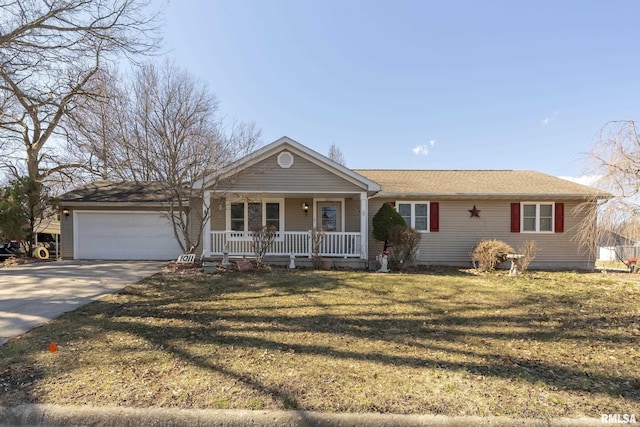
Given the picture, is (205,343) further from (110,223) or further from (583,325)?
(110,223)

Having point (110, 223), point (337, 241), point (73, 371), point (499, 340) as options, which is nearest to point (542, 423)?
point (499, 340)

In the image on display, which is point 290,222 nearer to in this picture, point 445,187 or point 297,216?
point 297,216

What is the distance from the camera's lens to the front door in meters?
12.5

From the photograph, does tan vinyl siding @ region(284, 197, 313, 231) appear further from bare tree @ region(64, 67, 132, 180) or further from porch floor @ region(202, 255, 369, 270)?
bare tree @ region(64, 67, 132, 180)

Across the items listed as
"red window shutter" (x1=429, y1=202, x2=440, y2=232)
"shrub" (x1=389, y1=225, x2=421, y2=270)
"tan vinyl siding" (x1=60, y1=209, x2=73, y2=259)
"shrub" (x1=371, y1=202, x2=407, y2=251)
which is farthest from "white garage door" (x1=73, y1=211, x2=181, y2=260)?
"red window shutter" (x1=429, y1=202, x2=440, y2=232)

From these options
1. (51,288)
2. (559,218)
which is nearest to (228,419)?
(51,288)

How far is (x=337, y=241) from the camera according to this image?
11.1 meters

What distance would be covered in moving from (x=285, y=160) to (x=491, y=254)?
7.60m

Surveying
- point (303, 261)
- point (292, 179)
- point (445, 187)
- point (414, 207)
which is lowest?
point (303, 261)

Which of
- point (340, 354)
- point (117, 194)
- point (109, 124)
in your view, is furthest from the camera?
point (117, 194)

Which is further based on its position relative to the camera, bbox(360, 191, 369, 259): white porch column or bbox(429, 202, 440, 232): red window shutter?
bbox(429, 202, 440, 232): red window shutter

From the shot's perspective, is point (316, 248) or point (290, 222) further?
point (290, 222)

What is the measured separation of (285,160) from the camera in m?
10.8

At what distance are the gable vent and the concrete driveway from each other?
203 inches
